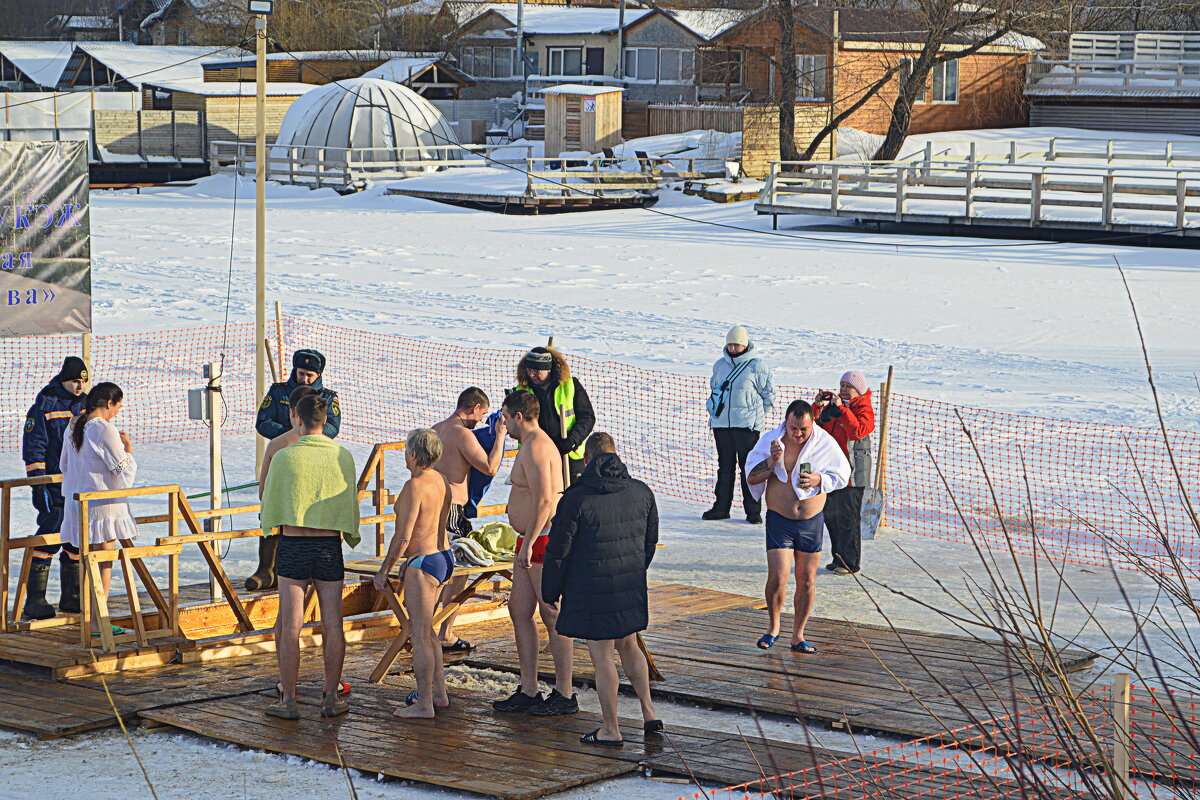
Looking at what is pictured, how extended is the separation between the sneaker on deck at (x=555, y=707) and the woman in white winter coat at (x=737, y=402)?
467 cm

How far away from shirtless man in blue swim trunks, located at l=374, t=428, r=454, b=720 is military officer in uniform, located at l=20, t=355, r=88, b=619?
2.63 meters

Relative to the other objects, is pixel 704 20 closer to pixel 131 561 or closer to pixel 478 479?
pixel 478 479

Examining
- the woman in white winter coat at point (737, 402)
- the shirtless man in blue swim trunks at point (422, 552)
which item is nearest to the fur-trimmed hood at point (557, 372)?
the shirtless man in blue swim trunks at point (422, 552)

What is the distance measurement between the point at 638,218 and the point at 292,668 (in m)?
27.5

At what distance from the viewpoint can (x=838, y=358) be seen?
1858 cm

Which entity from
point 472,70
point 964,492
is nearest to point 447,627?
point 964,492

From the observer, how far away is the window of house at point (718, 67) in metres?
47.5

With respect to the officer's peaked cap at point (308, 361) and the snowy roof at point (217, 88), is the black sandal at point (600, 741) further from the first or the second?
the snowy roof at point (217, 88)

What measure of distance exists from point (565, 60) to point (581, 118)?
13.7 metres

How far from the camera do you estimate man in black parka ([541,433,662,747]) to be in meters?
6.57

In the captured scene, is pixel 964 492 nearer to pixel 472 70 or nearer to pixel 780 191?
pixel 780 191

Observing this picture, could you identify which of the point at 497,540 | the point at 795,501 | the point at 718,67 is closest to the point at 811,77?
the point at 718,67

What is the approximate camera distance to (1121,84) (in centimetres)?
4541

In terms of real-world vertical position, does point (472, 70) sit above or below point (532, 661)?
above
